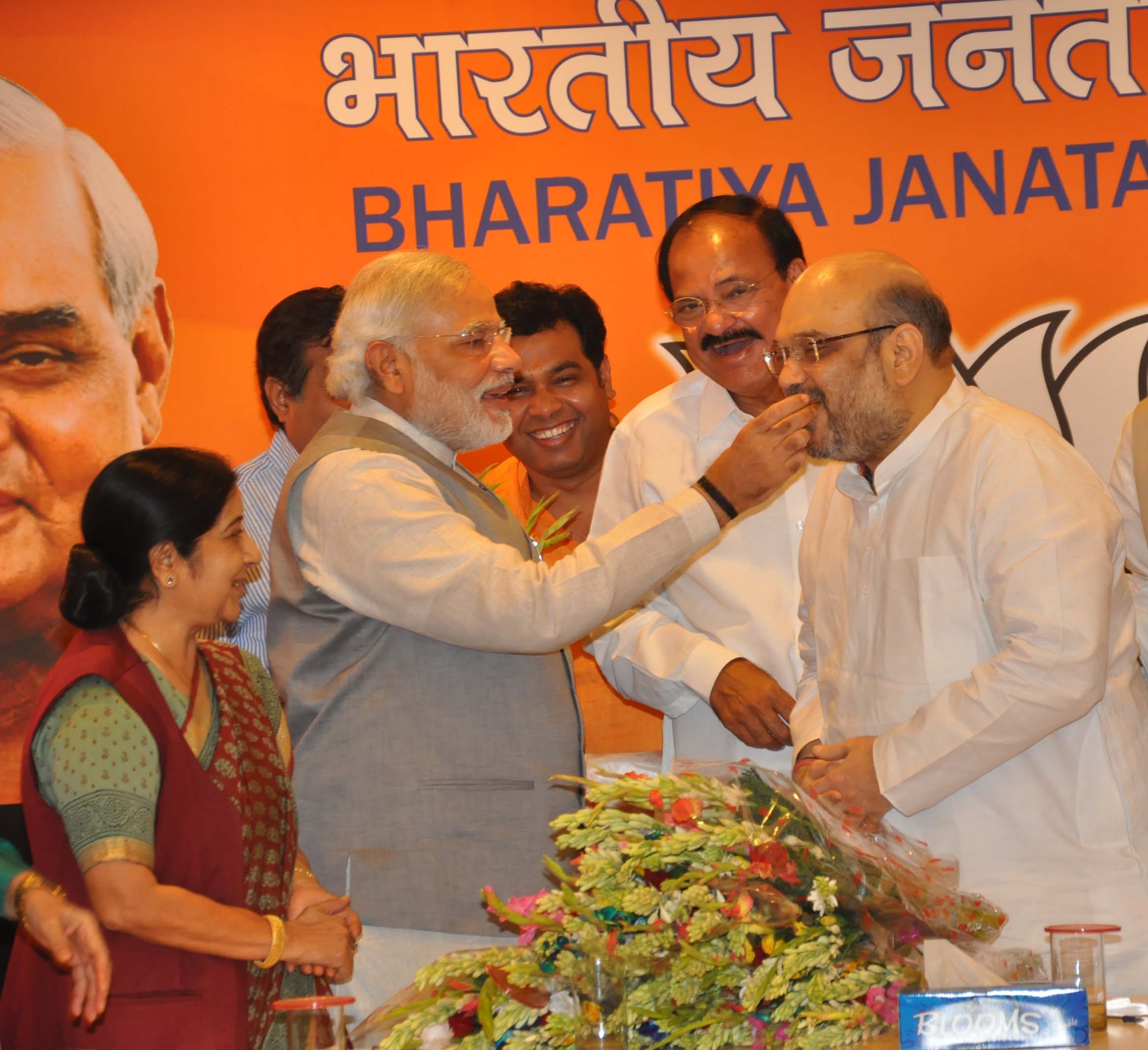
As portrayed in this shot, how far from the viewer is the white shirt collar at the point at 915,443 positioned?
9.00 feet

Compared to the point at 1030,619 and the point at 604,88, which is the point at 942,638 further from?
the point at 604,88

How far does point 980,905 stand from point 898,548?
936 mm

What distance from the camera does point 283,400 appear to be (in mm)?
4277

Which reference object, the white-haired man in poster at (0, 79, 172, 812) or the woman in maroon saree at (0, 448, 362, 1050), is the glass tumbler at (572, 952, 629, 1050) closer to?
the woman in maroon saree at (0, 448, 362, 1050)

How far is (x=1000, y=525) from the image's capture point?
2.53 metres

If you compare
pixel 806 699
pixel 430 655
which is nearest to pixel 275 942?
pixel 430 655

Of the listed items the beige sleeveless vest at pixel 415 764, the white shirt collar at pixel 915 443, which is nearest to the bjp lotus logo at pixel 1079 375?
the white shirt collar at pixel 915 443

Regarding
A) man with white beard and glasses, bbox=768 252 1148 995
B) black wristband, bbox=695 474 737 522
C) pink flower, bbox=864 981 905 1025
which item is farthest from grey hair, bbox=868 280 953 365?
pink flower, bbox=864 981 905 1025

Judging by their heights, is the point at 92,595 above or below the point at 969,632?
above

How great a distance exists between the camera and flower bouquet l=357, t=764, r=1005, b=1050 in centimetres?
167

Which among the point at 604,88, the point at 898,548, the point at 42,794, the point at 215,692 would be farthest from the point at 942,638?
the point at 604,88

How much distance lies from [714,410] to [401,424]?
1.03 meters

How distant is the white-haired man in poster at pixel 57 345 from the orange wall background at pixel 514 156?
83 mm

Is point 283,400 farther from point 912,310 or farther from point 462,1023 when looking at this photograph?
point 462,1023
